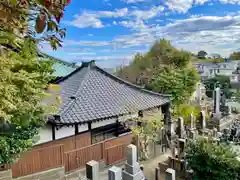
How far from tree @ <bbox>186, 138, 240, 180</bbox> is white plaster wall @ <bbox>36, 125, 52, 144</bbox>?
494 cm

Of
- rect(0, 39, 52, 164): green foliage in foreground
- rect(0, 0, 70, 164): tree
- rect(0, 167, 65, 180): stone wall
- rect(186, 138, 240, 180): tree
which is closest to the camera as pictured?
rect(0, 0, 70, 164): tree

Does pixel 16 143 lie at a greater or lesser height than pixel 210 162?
greater

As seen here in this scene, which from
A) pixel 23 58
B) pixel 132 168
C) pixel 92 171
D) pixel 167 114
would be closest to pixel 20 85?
pixel 23 58

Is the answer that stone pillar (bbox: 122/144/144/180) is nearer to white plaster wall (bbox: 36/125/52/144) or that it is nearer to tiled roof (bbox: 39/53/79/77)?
white plaster wall (bbox: 36/125/52/144)

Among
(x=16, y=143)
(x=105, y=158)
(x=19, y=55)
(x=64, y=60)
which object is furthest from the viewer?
(x=64, y=60)

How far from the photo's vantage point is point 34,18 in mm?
1639

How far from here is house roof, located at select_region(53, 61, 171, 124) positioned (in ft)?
25.3

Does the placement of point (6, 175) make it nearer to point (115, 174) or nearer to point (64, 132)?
point (64, 132)

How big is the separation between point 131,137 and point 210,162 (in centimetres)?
361

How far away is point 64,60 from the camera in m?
16.1

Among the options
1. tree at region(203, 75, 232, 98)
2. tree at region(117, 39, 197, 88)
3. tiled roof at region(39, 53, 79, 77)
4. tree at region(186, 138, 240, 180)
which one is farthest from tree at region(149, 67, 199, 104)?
tree at region(203, 75, 232, 98)

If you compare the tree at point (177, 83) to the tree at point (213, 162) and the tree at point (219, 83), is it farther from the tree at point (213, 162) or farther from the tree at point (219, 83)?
the tree at point (219, 83)

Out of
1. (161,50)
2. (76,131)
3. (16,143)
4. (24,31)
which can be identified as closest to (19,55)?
(24,31)

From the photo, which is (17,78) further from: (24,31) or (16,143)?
(16,143)
